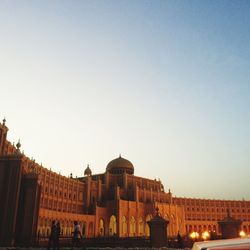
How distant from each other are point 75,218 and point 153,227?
4593 cm

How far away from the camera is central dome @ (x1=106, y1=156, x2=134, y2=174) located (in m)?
84.9

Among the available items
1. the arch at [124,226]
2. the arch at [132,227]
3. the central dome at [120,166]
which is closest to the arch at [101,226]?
the arch at [124,226]

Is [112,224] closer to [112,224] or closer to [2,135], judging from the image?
[112,224]

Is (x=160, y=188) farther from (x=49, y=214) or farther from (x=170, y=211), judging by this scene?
(x=49, y=214)

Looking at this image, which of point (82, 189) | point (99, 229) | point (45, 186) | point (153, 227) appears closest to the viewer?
point (153, 227)

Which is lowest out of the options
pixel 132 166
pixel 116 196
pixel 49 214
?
pixel 49 214

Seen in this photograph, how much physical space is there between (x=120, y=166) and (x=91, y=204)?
16.7 m

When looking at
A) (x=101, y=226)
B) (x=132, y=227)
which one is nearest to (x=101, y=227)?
(x=101, y=226)

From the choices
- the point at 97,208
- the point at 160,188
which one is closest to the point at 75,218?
the point at 97,208

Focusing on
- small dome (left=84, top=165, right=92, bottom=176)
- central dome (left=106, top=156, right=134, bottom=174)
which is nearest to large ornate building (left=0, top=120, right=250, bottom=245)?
central dome (left=106, top=156, right=134, bottom=174)

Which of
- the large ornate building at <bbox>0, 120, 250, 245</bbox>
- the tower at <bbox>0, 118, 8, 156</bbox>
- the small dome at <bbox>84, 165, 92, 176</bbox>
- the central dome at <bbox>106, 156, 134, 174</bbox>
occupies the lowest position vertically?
the large ornate building at <bbox>0, 120, 250, 245</bbox>

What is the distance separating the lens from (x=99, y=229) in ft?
215

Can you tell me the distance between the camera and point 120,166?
8531 cm

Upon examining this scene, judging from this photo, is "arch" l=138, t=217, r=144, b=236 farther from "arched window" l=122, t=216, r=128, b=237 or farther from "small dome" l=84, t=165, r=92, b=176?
"small dome" l=84, t=165, r=92, b=176
